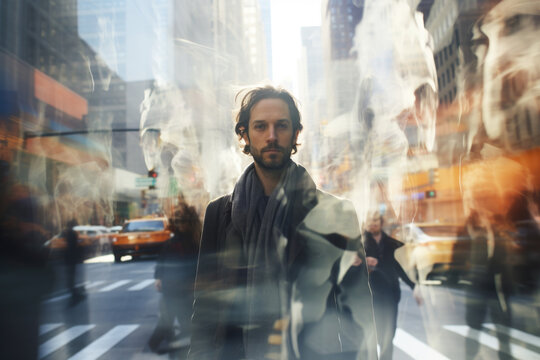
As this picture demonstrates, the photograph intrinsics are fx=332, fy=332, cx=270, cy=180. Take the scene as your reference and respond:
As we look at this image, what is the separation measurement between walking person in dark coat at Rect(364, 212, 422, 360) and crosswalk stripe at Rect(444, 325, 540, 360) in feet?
3.78

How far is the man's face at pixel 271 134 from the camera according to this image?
1130mm

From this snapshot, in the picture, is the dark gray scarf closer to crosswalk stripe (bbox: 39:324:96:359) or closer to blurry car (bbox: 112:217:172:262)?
crosswalk stripe (bbox: 39:324:96:359)

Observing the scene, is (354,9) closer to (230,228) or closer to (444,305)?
(230,228)

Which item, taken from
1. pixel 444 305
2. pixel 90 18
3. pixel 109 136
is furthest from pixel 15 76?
pixel 444 305

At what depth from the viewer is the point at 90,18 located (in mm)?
3590

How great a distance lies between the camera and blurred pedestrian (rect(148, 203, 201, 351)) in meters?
2.73

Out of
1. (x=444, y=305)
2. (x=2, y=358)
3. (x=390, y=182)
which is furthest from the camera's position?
(x=390, y=182)

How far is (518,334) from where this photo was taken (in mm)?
3227

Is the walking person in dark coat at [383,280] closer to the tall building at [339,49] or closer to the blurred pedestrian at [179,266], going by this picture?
the tall building at [339,49]

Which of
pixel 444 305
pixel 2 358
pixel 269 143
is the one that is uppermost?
pixel 269 143

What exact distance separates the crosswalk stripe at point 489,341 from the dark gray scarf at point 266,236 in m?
2.63

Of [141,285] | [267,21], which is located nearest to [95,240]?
[141,285]

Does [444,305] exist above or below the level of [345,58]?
below

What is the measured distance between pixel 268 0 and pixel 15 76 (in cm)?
270
